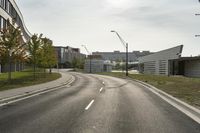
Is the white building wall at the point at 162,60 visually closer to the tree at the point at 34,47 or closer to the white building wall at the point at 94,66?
the white building wall at the point at 94,66

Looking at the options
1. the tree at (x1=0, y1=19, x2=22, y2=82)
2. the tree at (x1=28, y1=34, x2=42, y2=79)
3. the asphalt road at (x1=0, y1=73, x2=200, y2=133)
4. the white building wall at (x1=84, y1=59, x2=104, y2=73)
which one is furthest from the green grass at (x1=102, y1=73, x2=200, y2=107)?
the white building wall at (x1=84, y1=59, x2=104, y2=73)

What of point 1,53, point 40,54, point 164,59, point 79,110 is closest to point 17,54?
point 1,53

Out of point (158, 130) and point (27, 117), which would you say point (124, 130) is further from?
point (27, 117)

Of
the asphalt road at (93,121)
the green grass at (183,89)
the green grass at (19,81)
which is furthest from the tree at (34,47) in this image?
the asphalt road at (93,121)

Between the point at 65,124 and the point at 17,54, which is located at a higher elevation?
the point at 17,54

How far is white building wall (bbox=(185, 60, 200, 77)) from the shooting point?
60.8 metres

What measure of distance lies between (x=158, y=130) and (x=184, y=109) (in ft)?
18.1

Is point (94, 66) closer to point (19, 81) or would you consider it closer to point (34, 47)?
point (34, 47)

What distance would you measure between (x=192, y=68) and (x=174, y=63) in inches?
265

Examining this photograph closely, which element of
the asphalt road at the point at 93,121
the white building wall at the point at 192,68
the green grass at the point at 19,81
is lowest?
the asphalt road at the point at 93,121

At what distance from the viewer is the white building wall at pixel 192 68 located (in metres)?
60.8

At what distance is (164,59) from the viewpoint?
7038 cm

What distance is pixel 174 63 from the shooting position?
230ft

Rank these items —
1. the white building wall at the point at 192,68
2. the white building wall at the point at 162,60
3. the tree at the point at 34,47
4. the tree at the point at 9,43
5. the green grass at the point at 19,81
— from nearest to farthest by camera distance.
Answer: the green grass at the point at 19,81 < the tree at the point at 9,43 < the tree at the point at 34,47 < the white building wall at the point at 192,68 < the white building wall at the point at 162,60
